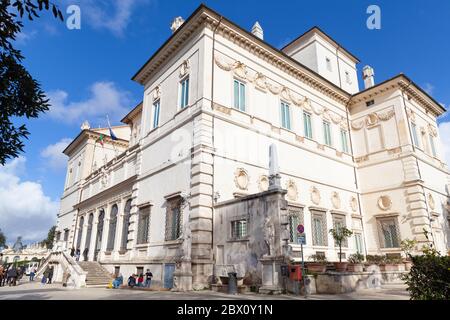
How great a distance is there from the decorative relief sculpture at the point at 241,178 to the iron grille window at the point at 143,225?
19.7ft

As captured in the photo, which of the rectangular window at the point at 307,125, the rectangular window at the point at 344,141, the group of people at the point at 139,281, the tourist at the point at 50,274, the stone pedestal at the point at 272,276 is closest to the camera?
the stone pedestal at the point at 272,276

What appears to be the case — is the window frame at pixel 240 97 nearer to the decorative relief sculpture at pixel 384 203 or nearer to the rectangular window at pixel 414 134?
the decorative relief sculpture at pixel 384 203

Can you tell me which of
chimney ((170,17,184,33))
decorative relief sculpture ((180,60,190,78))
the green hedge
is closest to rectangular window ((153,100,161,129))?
decorative relief sculpture ((180,60,190,78))

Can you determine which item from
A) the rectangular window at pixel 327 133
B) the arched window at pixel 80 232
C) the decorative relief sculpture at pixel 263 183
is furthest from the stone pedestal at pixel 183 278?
the arched window at pixel 80 232

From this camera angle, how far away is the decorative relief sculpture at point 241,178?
16844 millimetres

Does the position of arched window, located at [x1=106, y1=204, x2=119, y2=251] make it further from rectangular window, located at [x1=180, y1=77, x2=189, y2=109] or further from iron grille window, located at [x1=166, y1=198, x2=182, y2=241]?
rectangular window, located at [x1=180, y1=77, x2=189, y2=109]

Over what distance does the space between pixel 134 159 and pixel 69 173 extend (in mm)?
19426

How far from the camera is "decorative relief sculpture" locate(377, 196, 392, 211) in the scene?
2333 cm

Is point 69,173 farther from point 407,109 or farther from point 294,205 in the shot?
point 407,109

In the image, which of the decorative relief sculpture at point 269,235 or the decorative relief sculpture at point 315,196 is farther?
the decorative relief sculpture at point 315,196

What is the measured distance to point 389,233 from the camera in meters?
22.9

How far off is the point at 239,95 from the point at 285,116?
4.06m

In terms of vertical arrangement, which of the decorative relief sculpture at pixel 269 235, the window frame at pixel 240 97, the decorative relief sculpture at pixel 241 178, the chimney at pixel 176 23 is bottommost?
Answer: the decorative relief sculpture at pixel 269 235
